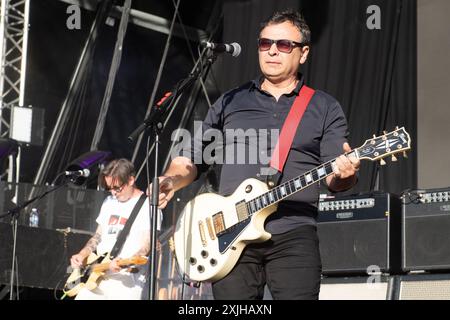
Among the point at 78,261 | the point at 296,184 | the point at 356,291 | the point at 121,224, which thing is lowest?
the point at 356,291

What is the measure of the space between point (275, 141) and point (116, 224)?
124 inches

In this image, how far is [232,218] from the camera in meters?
4.02

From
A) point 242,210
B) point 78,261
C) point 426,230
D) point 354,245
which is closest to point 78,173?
point 78,261

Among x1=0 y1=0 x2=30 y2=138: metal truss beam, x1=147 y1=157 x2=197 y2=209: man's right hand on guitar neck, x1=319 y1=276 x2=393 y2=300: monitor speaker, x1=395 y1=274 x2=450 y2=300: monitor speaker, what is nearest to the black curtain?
x1=319 y1=276 x2=393 y2=300: monitor speaker

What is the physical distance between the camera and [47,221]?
7.75 m

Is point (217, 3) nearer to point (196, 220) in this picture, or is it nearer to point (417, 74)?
point (417, 74)

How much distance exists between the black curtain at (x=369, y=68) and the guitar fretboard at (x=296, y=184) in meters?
4.58

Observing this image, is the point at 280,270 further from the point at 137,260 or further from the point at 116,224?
the point at 116,224

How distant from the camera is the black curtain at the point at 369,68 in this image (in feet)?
27.8

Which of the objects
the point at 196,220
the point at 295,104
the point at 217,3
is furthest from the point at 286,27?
the point at 217,3

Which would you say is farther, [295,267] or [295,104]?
[295,104]

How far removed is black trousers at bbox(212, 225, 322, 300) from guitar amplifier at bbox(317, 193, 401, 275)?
2.59m

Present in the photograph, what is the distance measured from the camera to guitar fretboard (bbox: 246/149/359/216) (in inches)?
148

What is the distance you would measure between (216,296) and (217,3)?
27.8 feet
